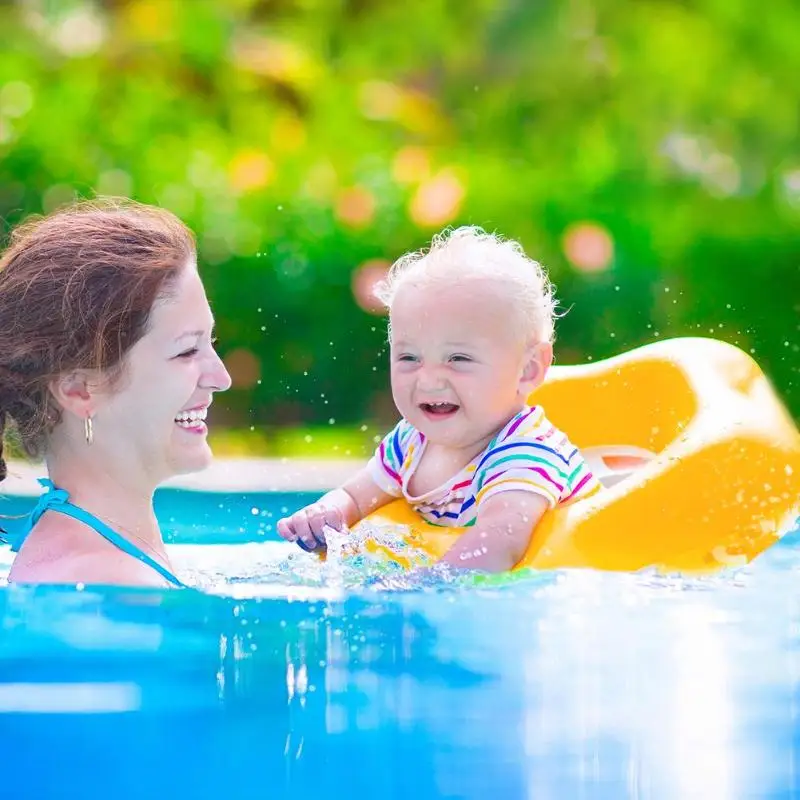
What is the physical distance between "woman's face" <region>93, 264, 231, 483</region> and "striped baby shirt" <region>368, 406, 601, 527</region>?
676 mm

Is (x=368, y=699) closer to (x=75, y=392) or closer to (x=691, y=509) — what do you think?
(x=75, y=392)

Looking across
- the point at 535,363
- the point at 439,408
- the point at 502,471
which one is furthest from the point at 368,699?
the point at 535,363

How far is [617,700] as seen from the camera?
2320mm

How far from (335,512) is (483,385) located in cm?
54

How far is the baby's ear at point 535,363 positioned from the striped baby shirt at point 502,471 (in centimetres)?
6

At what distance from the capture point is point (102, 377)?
8.57 ft

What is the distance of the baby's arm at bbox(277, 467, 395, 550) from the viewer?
3383 millimetres

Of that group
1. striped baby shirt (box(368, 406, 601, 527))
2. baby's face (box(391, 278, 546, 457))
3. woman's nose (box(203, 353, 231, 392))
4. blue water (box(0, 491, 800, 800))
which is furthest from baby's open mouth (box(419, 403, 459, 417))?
blue water (box(0, 491, 800, 800))

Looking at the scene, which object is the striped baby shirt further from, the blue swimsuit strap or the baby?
the blue swimsuit strap

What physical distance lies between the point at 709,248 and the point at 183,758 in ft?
18.8

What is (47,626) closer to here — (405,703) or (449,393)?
(405,703)

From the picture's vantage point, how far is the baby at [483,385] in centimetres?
311

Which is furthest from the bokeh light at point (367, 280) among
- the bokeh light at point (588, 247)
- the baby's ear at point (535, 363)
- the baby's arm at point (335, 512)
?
the baby's ear at point (535, 363)

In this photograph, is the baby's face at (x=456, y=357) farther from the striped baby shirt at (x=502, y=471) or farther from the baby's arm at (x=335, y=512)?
the baby's arm at (x=335, y=512)
